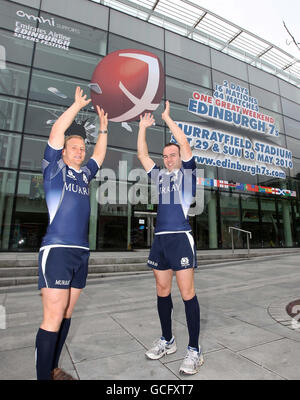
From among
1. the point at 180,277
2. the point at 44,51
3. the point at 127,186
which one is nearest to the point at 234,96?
the point at 127,186

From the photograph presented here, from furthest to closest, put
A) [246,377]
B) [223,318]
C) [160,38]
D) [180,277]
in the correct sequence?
[160,38], [223,318], [180,277], [246,377]

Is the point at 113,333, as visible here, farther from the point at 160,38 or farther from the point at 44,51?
the point at 160,38

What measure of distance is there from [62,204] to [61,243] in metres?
0.31

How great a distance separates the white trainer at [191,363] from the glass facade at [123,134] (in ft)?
28.7

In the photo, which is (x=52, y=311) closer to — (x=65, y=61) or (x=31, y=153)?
(x=31, y=153)

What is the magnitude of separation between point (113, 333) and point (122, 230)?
8.27 m

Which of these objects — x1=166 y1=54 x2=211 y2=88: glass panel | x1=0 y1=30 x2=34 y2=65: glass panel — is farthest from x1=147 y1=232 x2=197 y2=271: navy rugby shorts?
x1=166 y1=54 x2=211 y2=88: glass panel

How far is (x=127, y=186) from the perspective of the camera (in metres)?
11.5

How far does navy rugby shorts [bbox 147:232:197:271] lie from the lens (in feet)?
6.91

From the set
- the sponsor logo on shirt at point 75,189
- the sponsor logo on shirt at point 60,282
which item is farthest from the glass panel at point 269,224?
the sponsor logo on shirt at point 60,282

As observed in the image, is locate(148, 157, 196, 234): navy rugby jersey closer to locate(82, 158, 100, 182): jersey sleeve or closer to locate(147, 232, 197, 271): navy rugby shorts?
locate(147, 232, 197, 271): navy rugby shorts

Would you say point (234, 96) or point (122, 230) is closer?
point (122, 230)

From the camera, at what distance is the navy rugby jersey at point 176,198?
7.43ft

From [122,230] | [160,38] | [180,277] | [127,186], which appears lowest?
[180,277]
